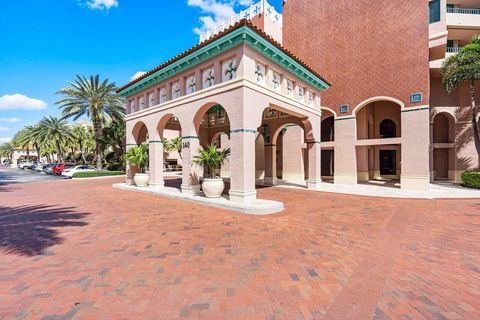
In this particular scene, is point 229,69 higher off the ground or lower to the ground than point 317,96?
lower

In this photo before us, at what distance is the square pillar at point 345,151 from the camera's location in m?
17.2

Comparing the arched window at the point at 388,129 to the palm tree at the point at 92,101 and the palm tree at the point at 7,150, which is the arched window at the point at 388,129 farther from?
the palm tree at the point at 7,150

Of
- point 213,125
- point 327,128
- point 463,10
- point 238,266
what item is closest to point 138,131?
point 213,125

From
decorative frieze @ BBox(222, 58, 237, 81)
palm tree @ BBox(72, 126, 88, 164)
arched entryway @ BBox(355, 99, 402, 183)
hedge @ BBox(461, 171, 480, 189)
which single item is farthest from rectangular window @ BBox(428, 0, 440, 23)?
palm tree @ BBox(72, 126, 88, 164)

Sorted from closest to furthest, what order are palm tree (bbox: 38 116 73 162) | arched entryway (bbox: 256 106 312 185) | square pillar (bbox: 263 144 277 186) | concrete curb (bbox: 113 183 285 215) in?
concrete curb (bbox: 113 183 285 215)
arched entryway (bbox: 256 106 312 185)
square pillar (bbox: 263 144 277 186)
palm tree (bbox: 38 116 73 162)

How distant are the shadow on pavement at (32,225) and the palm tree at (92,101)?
20.5 meters

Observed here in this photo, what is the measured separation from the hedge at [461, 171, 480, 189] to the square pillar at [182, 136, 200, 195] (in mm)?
18027

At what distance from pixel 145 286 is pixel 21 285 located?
199 centimetres

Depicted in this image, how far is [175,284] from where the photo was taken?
12.2 ft

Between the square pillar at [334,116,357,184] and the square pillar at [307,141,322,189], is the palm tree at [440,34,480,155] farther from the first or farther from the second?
the square pillar at [307,141,322,189]

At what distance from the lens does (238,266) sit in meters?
4.35

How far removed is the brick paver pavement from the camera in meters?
3.16

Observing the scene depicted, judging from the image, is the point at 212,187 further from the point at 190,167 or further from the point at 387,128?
the point at 387,128

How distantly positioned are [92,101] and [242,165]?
84.8ft
